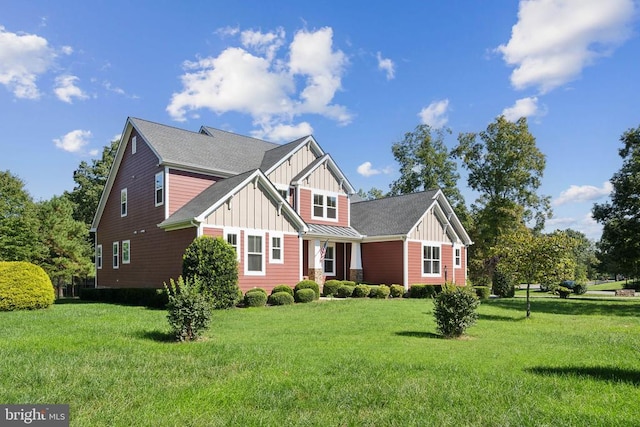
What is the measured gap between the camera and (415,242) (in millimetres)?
27422

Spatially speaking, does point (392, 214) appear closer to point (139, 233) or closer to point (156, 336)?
point (139, 233)

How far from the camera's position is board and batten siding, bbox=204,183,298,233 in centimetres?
2022

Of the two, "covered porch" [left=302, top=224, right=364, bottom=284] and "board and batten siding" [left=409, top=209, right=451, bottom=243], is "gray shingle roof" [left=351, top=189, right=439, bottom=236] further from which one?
"covered porch" [left=302, top=224, right=364, bottom=284]

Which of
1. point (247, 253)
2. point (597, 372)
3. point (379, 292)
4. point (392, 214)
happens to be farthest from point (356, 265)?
point (597, 372)

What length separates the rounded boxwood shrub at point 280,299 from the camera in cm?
2008

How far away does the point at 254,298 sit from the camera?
1911cm

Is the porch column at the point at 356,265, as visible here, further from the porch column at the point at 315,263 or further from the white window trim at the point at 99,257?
the white window trim at the point at 99,257

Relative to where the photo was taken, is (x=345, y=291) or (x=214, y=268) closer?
(x=214, y=268)

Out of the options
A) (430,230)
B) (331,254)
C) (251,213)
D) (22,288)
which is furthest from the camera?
(430,230)

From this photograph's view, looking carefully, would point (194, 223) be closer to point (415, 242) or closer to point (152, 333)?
point (152, 333)

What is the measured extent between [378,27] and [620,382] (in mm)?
14080

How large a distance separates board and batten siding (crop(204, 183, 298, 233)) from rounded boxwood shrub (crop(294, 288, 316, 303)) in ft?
10.2

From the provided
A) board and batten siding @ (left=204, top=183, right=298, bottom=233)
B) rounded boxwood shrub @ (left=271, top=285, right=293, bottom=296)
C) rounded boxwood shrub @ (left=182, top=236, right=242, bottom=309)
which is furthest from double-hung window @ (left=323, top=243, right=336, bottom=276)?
rounded boxwood shrub @ (left=182, top=236, right=242, bottom=309)

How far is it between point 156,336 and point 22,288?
873 cm
